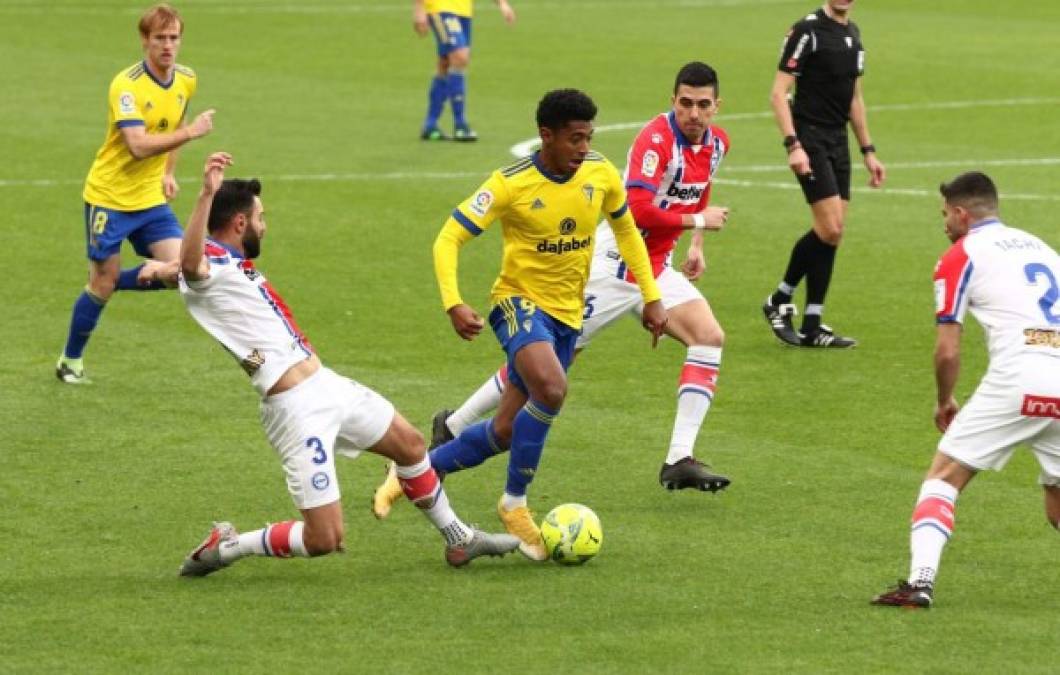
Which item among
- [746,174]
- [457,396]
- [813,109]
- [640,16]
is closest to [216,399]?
[457,396]

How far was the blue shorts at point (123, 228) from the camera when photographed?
1341 cm

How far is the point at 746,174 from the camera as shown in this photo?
21109mm

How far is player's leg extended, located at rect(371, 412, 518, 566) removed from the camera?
929cm

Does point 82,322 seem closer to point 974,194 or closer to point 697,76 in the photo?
point 697,76

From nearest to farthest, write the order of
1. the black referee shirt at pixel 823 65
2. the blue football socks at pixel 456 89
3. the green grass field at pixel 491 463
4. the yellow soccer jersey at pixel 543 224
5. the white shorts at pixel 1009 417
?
1. the green grass field at pixel 491 463
2. the white shorts at pixel 1009 417
3. the yellow soccer jersey at pixel 543 224
4. the black referee shirt at pixel 823 65
5. the blue football socks at pixel 456 89

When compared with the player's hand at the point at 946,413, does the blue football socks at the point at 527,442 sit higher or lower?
lower

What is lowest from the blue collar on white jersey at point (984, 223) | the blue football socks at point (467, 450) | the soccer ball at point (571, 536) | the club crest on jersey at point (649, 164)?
the soccer ball at point (571, 536)

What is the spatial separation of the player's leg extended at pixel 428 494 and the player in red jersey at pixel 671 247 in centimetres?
174

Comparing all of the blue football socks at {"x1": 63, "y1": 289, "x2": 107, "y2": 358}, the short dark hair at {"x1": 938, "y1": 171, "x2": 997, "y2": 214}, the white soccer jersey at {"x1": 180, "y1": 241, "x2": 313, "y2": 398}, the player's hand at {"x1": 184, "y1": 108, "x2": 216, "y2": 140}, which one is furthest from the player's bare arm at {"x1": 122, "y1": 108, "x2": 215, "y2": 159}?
the short dark hair at {"x1": 938, "y1": 171, "x2": 997, "y2": 214}

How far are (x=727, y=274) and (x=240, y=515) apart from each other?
287 inches

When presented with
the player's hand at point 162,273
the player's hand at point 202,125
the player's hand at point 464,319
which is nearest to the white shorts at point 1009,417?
the player's hand at point 464,319

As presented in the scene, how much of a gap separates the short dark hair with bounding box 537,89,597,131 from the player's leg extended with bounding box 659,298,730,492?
77.9 inches

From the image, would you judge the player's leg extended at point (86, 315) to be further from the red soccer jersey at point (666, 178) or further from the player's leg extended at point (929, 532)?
the player's leg extended at point (929, 532)

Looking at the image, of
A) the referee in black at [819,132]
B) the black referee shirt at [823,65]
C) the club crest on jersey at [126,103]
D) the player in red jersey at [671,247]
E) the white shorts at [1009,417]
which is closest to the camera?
the white shorts at [1009,417]
